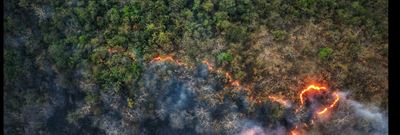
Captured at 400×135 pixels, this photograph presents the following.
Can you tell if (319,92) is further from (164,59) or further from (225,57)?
(164,59)

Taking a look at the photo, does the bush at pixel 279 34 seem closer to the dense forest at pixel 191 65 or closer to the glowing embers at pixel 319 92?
the dense forest at pixel 191 65

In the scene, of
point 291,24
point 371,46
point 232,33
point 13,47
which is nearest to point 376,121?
point 371,46

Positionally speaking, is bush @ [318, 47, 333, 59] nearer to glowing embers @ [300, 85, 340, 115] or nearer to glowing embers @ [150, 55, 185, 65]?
glowing embers @ [300, 85, 340, 115]

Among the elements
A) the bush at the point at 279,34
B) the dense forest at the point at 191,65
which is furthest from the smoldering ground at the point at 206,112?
the bush at the point at 279,34

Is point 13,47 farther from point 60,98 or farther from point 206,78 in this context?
point 206,78

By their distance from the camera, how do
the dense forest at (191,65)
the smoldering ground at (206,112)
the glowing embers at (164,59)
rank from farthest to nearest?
the glowing embers at (164,59) → the dense forest at (191,65) → the smoldering ground at (206,112)

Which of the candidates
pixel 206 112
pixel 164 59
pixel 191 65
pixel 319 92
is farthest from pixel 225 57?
pixel 319 92

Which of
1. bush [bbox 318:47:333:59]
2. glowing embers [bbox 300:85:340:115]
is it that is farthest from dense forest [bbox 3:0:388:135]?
glowing embers [bbox 300:85:340:115]

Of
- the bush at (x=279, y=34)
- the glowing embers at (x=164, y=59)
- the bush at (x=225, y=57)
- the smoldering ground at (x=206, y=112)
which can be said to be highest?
the bush at (x=279, y=34)
